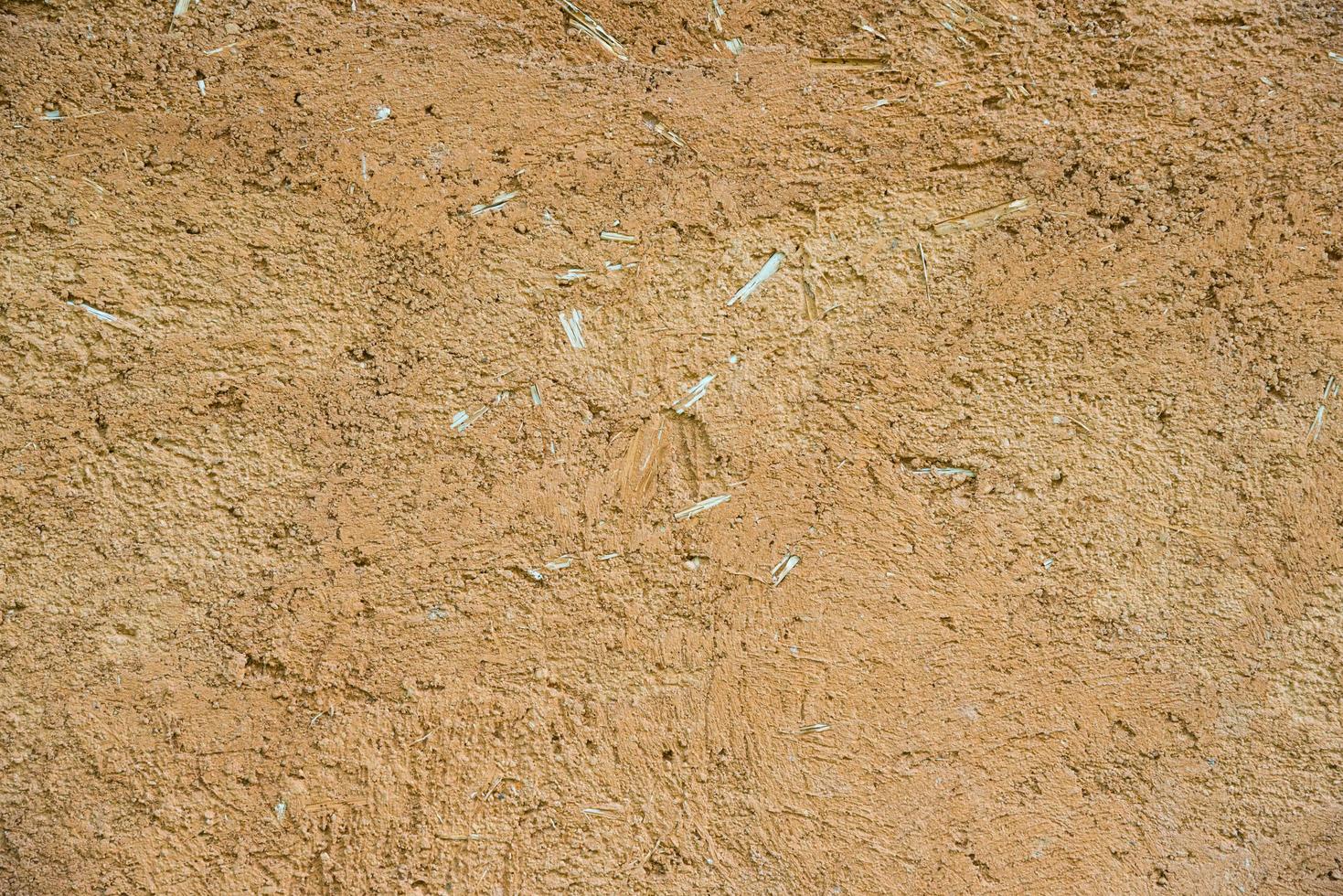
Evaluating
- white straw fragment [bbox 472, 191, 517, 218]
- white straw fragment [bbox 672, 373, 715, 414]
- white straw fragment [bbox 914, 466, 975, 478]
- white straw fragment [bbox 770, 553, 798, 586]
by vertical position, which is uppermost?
white straw fragment [bbox 472, 191, 517, 218]

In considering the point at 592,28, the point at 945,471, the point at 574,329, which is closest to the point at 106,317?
the point at 574,329

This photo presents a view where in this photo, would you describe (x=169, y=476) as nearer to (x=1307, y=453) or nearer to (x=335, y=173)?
(x=335, y=173)

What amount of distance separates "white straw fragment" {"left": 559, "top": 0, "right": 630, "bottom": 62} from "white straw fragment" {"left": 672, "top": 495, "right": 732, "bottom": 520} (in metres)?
1.01

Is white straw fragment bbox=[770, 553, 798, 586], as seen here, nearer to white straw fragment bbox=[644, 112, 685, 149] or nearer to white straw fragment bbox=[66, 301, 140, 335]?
white straw fragment bbox=[644, 112, 685, 149]

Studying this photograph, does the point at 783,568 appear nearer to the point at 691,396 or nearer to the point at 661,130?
the point at 691,396

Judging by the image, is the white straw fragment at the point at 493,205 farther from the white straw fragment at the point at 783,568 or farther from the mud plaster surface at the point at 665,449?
the white straw fragment at the point at 783,568

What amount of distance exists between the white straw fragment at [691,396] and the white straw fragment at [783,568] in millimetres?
413

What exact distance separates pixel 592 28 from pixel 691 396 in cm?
85

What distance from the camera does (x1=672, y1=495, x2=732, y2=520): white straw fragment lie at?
5.63ft

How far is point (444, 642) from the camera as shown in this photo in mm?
1695

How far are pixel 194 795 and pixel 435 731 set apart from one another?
547 mm

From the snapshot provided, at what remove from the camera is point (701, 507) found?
1.72 metres

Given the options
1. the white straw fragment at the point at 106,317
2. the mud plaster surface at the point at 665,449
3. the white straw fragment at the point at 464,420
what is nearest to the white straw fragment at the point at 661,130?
the mud plaster surface at the point at 665,449

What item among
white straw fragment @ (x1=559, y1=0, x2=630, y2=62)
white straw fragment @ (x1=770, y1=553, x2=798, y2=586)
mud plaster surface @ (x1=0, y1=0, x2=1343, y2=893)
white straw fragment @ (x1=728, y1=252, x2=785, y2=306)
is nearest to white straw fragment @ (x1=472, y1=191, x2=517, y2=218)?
mud plaster surface @ (x1=0, y1=0, x2=1343, y2=893)
